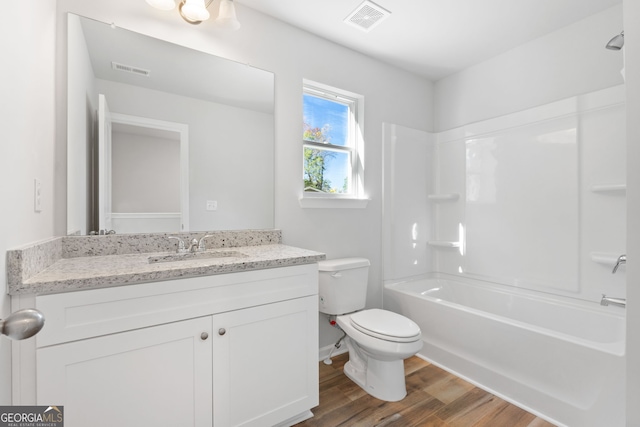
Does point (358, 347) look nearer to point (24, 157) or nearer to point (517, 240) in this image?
point (517, 240)

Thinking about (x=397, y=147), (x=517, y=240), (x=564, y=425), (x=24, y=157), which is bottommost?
(x=564, y=425)

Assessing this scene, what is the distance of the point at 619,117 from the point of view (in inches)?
71.8

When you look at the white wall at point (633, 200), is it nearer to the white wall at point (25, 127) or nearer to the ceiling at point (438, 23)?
the ceiling at point (438, 23)

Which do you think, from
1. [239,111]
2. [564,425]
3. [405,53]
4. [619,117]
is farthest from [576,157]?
[239,111]

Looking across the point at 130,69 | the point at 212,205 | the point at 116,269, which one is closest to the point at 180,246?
the point at 212,205

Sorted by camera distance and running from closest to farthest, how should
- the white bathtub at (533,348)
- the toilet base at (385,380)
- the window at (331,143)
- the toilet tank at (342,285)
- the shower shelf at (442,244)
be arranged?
the white bathtub at (533,348)
the toilet base at (385,380)
the toilet tank at (342,285)
the window at (331,143)
the shower shelf at (442,244)

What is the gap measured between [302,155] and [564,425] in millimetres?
2175

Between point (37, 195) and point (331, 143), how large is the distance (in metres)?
1.81

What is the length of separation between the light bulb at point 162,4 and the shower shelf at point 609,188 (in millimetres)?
2772

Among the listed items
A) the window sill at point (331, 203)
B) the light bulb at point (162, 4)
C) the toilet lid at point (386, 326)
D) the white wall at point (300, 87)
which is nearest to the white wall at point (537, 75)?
the white wall at point (300, 87)

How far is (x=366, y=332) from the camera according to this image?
1759mm

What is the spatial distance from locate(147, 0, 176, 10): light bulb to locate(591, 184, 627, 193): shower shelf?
277 cm

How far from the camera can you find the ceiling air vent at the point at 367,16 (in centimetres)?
186

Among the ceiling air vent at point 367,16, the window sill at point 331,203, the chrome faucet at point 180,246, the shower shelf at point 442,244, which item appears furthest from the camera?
the shower shelf at point 442,244
